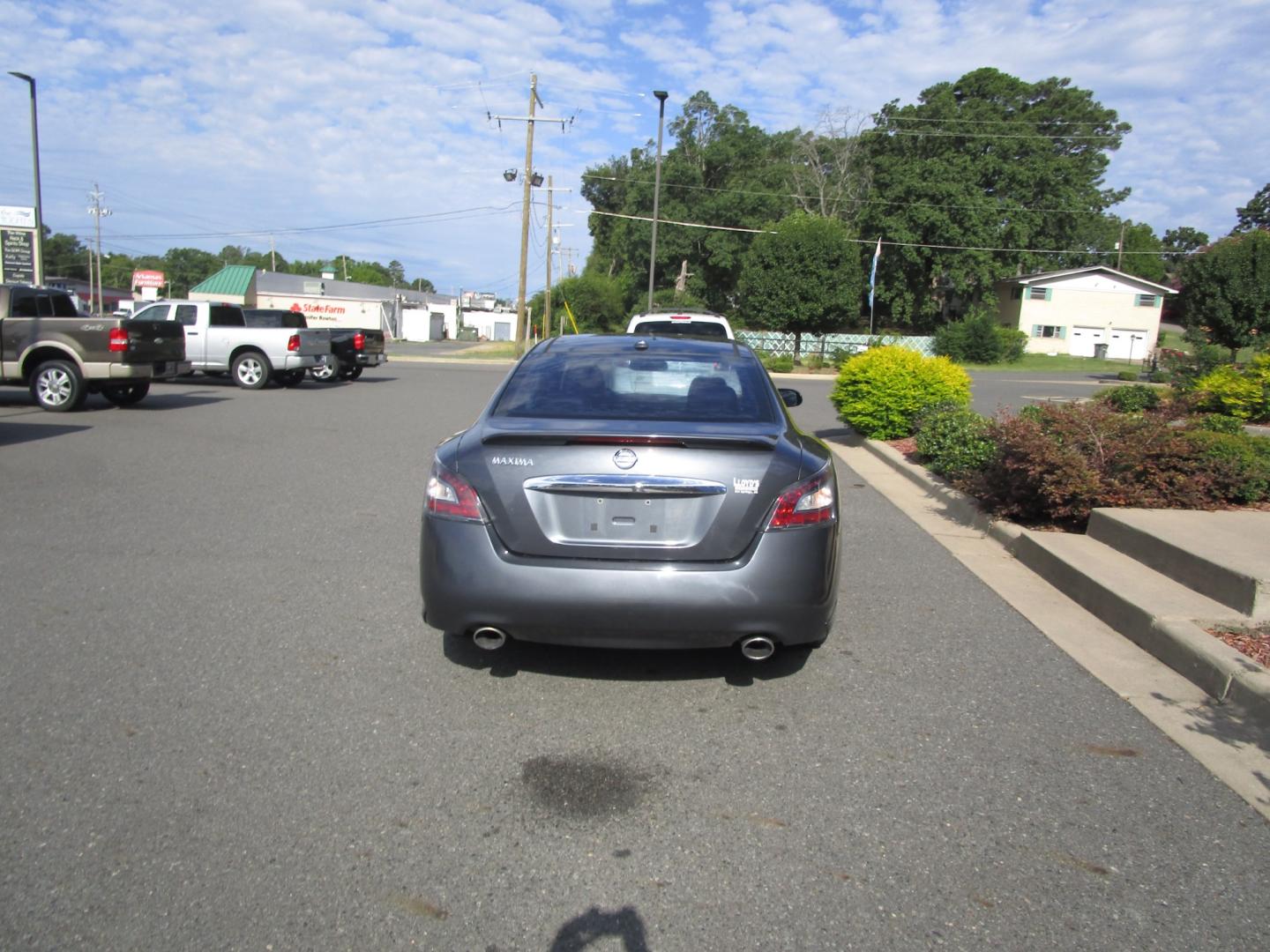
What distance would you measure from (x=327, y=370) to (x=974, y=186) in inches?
1743

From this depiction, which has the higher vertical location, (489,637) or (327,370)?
(327,370)

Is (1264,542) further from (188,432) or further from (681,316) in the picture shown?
(188,432)

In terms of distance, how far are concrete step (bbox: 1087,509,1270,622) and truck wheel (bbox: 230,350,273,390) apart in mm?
17468

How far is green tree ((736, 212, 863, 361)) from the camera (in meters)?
38.0

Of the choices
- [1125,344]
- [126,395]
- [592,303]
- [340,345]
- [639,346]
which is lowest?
[126,395]

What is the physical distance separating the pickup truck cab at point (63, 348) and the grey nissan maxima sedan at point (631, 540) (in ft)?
41.0

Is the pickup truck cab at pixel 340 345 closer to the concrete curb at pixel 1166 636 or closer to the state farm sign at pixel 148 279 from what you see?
the concrete curb at pixel 1166 636

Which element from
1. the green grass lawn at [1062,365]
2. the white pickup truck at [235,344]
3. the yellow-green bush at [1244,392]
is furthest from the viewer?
the green grass lawn at [1062,365]

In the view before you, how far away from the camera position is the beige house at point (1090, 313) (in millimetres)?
58312

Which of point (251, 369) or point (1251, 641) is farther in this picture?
point (251, 369)

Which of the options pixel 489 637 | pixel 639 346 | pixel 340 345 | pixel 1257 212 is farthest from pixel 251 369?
pixel 1257 212

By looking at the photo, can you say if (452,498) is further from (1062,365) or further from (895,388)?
(1062,365)

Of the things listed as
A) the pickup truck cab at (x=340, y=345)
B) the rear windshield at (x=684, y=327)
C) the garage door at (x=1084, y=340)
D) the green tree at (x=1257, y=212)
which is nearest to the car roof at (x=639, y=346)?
the rear windshield at (x=684, y=327)

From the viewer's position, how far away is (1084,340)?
59.2 m
